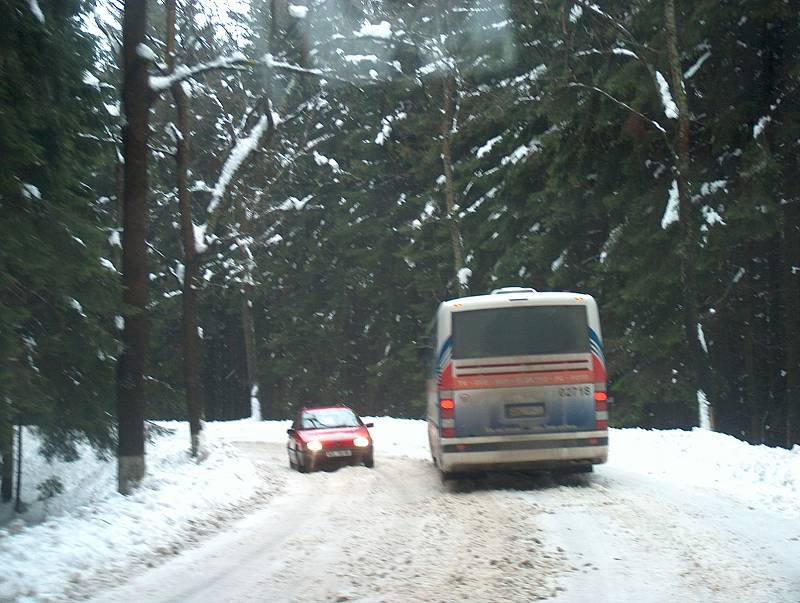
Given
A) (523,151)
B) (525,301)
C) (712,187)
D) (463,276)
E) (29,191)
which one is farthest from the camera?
(463,276)

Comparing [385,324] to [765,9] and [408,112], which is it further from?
[765,9]

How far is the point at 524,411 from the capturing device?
1479cm

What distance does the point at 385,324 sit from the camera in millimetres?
46938

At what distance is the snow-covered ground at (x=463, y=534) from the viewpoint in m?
8.37

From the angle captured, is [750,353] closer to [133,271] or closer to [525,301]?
[525,301]

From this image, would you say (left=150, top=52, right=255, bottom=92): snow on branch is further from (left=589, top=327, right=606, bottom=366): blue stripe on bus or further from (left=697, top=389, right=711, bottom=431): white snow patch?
(left=697, top=389, right=711, bottom=431): white snow patch

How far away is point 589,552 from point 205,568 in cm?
382

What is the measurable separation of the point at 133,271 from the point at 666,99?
41.1 ft

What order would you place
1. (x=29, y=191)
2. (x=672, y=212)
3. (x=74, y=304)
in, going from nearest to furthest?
1. (x=29, y=191)
2. (x=74, y=304)
3. (x=672, y=212)

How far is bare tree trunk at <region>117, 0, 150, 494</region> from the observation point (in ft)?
52.5

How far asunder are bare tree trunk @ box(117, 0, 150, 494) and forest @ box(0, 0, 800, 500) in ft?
0.13

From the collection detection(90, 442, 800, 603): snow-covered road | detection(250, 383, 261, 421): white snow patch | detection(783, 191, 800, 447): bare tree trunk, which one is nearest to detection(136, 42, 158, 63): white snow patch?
detection(90, 442, 800, 603): snow-covered road

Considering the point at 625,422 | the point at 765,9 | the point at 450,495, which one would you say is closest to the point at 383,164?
the point at 625,422

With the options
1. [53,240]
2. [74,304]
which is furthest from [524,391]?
[74,304]
